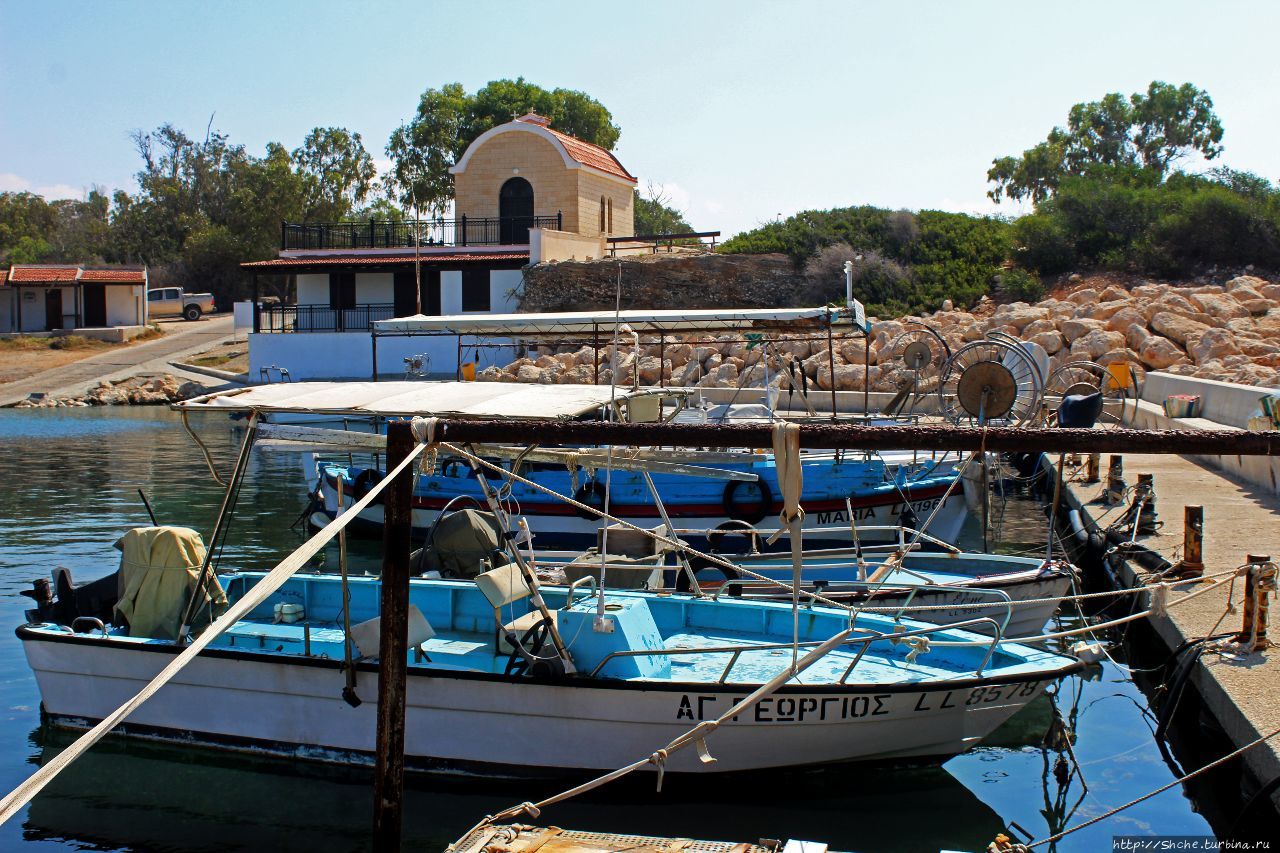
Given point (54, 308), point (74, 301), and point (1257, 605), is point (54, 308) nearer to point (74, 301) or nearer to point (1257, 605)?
point (74, 301)

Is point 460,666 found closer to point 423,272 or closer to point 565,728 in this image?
point 565,728

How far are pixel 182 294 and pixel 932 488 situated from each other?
178 ft

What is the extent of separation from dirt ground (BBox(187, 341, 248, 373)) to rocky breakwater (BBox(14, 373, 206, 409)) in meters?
2.04

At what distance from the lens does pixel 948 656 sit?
9.13 metres

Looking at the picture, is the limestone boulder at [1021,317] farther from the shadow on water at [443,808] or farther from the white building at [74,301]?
the white building at [74,301]

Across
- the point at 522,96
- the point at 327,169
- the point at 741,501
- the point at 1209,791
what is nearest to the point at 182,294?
the point at 327,169

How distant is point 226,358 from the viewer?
46.6m

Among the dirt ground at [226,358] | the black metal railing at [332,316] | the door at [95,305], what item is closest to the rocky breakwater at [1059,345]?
the black metal railing at [332,316]

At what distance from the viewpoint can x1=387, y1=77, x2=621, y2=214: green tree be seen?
59.4 meters

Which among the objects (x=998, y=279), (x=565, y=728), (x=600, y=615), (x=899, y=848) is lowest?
(x=899, y=848)

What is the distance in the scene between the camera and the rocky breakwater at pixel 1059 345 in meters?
29.7

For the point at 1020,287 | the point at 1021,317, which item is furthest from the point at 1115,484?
the point at 1020,287

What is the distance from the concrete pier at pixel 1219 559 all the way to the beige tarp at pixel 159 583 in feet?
26.4

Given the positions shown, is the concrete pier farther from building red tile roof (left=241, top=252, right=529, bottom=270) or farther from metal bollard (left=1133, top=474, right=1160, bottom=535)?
building red tile roof (left=241, top=252, right=529, bottom=270)
